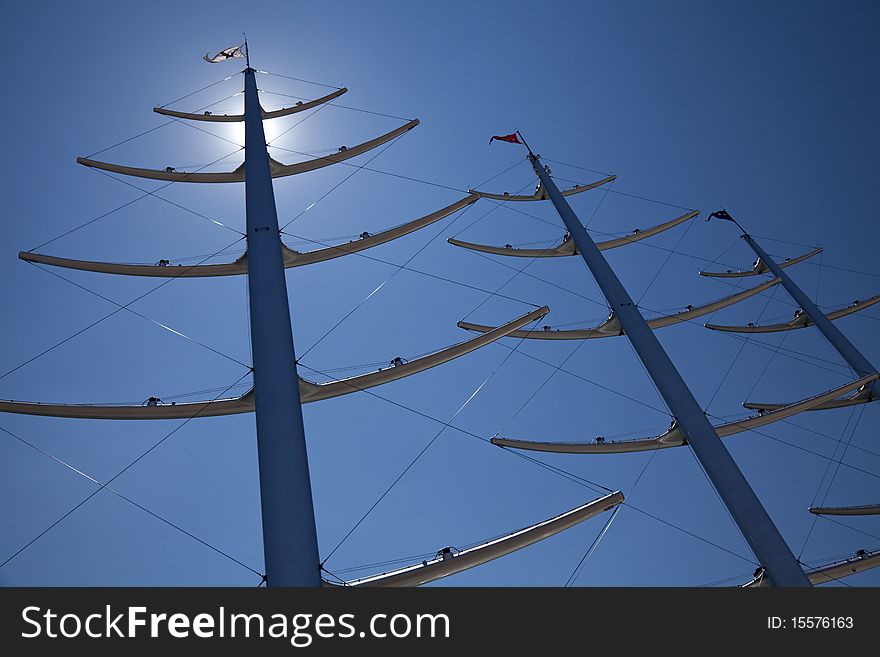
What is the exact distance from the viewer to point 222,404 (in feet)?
39.2

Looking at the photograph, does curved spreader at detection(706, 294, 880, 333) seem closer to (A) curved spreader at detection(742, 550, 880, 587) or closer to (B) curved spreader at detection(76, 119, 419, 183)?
(A) curved spreader at detection(742, 550, 880, 587)

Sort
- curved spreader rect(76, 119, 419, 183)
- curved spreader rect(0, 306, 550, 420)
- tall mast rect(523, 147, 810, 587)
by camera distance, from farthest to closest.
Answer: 1. curved spreader rect(76, 119, 419, 183)
2. tall mast rect(523, 147, 810, 587)
3. curved spreader rect(0, 306, 550, 420)

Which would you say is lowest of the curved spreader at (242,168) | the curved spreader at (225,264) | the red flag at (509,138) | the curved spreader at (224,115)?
the curved spreader at (225,264)

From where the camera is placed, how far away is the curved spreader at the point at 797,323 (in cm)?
2765

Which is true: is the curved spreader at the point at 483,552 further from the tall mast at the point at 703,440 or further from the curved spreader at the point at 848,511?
the curved spreader at the point at 848,511

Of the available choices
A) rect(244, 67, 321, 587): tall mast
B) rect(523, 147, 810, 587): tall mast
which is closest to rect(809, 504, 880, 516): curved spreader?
rect(523, 147, 810, 587): tall mast

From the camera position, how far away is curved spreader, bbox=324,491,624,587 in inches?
384

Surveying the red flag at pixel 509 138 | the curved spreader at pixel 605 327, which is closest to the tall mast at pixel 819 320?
the curved spreader at pixel 605 327

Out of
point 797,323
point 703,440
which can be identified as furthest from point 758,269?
point 703,440

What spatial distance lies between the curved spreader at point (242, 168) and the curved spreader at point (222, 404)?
22.1 ft

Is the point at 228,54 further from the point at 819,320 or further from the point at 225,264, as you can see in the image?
the point at 819,320

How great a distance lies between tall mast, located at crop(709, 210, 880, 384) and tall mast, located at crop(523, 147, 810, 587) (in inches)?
397
